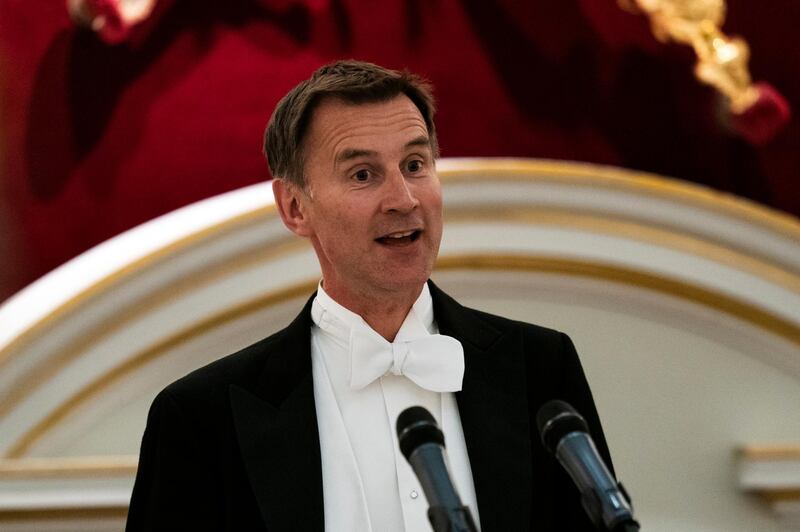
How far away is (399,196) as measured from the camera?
1432mm

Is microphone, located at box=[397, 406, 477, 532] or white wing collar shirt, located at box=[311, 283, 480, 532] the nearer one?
microphone, located at box=[397, 406, 477, 532]

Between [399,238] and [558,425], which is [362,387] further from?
[558,425]

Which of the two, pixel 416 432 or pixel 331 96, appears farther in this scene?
pixel 331 96

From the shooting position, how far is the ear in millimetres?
1563

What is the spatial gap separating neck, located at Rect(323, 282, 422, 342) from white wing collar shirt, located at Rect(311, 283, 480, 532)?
0.01 m

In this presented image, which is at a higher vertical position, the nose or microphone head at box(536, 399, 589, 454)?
the nose

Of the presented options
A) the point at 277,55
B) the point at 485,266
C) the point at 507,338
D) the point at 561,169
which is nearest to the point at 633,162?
the point at 561,169

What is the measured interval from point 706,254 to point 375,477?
138 cm

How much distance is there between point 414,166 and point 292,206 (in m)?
0.18

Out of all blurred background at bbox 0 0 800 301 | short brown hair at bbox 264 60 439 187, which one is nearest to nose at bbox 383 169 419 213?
short brown hair at bbox 264 60 439 187

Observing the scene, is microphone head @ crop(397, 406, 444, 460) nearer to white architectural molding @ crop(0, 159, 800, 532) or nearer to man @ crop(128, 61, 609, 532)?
man @ crop(128, 61, 609, 532)

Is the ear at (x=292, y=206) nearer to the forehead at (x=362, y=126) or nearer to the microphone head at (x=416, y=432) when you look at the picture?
the forehead at (x=362, y=126)

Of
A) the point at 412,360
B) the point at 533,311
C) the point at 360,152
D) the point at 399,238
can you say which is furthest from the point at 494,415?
the point at 533,311

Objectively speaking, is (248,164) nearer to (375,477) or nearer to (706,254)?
(706,254)
